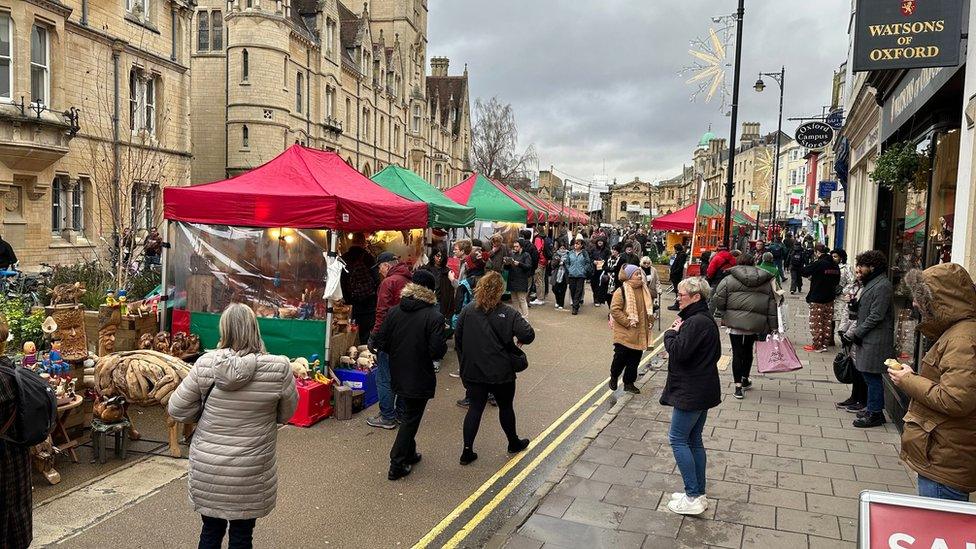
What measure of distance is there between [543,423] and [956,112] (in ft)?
19.0

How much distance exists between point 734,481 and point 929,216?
4.53 meters

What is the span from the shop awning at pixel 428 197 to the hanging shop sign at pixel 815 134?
1166cm

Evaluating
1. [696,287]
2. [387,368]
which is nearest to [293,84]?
[387,368]

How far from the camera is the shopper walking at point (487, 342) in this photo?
19.8ft

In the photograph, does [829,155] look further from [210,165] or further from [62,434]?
[62,434]

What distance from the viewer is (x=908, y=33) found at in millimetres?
5957

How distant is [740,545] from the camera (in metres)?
4.61

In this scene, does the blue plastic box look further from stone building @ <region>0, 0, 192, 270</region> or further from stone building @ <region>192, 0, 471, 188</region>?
stone building @ <region>192, 0, 471, 188</region>

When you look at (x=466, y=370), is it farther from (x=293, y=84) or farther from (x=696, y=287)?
(x=293, y=84)

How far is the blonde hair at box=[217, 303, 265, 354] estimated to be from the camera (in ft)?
12.1

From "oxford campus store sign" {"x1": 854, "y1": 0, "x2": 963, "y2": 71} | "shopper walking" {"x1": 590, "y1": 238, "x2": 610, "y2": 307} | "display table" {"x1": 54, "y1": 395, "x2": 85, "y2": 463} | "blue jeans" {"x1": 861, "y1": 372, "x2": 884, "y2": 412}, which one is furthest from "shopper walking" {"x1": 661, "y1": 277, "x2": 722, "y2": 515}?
"shopper walking" {"x1": 590, "y1": 238, "x2": 610, "y2": 307}

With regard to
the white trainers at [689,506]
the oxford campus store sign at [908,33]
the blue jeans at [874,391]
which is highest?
the oxford campus store sign at [908,33]

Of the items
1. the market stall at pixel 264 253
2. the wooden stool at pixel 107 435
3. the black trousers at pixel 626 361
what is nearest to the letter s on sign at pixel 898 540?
the black trousers at pixel 626 361

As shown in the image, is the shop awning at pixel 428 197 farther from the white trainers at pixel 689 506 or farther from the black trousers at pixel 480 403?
the white trainers at pixel 689 506
